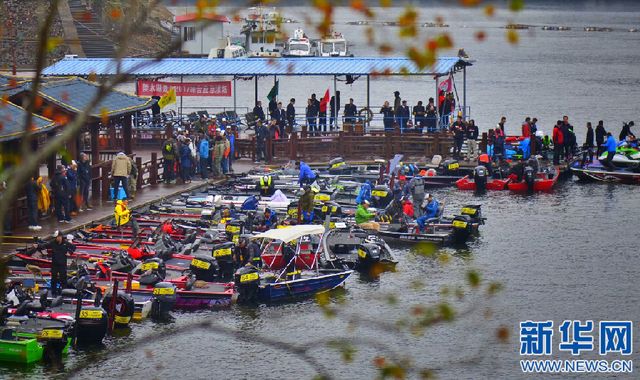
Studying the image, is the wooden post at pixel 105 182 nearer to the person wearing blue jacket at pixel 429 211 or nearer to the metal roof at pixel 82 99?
the metal roof at pixel 82 99

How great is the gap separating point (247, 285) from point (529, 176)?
1894 centimetres

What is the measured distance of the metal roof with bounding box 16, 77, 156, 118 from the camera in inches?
1351

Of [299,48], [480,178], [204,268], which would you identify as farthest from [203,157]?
[299,48]

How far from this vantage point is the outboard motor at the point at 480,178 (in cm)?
4231

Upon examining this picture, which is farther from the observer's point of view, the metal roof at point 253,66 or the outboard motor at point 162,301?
the metal roof at point 253,66

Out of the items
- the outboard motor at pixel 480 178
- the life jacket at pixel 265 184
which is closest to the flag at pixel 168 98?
the life jacket at pixel 265 184

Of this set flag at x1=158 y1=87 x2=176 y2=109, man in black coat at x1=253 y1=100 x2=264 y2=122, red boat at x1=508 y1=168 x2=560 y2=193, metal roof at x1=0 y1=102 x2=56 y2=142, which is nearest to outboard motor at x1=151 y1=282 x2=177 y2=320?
metal roof at x1=0 y1=102 x2=56 y2=142

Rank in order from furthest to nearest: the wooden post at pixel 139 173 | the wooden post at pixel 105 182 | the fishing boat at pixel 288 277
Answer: the wooden post at pixel 139 173 → the wooden post at pixel 105 182 → the fishing boat at pixel 288 277

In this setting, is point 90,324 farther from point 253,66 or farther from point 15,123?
point 253,66

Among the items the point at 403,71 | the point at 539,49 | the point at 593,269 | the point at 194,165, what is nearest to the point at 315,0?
the point at 403,71

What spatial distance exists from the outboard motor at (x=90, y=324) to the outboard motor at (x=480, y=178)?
2171 centimetres

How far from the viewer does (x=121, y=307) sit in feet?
79.9

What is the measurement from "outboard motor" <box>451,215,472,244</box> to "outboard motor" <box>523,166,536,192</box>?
974 cm

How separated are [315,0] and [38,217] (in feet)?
85.3
